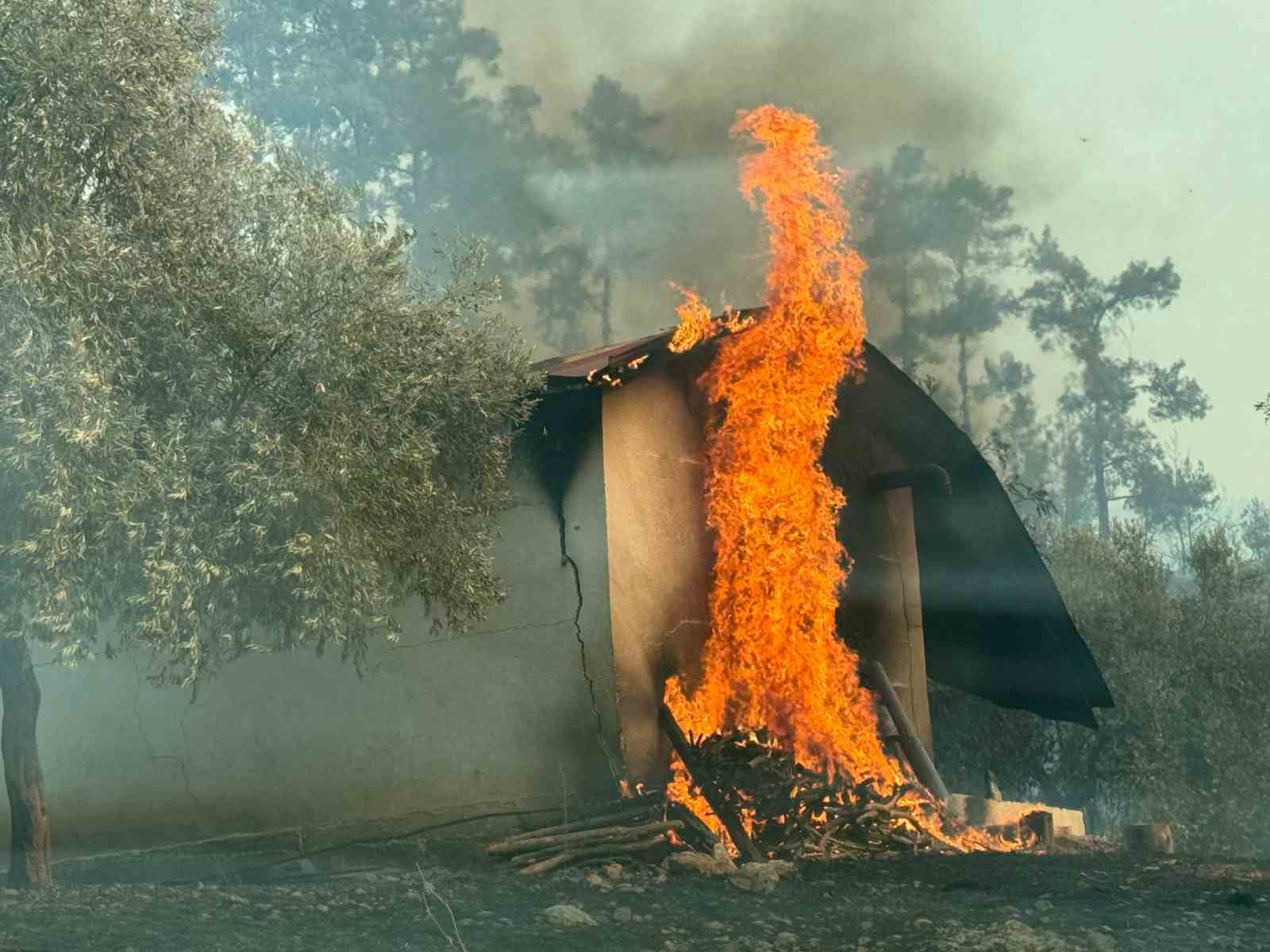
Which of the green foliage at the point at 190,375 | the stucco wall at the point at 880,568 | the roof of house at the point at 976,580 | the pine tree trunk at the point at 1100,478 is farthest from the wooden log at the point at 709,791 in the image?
the pine tree trunk at the point at 1100,478

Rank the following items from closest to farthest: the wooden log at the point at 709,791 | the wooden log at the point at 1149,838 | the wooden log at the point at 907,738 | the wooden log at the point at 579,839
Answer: the wooden log at the point at 579,839 < the wooden log at the point at 709,791 < the wooden log at the point at 1149,838 < the wooden log at the point at 907,738

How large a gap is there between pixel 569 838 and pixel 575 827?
424mm

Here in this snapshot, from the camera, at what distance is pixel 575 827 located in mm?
13242

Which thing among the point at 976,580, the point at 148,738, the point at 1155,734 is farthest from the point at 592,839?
the point at 1155,734

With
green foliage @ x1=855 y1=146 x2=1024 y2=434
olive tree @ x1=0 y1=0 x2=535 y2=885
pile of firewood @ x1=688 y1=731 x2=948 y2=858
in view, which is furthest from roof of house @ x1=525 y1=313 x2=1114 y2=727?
green foliage @ x1=855 y1=146 x2=1024 y2=434

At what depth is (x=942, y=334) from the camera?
162ft

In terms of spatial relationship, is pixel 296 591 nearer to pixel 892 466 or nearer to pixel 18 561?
pixel 18 561

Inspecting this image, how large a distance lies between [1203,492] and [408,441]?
5048 cm

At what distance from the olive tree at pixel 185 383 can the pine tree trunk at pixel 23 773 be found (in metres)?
0.02

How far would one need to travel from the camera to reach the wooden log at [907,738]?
17.1 metres

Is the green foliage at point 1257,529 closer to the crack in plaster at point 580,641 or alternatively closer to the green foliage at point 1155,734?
the green foliage at point 1155,734

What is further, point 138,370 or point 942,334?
point 942,334

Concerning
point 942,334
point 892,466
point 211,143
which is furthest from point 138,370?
point 942,334

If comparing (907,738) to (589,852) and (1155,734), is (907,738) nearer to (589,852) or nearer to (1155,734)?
(589,852)
